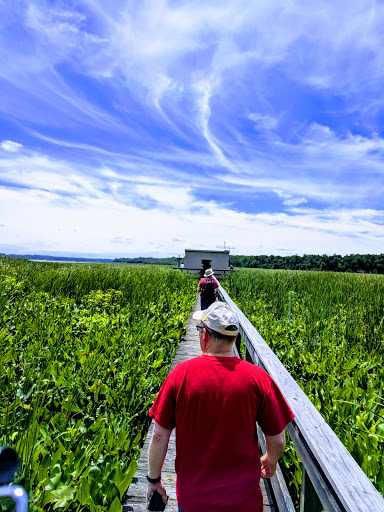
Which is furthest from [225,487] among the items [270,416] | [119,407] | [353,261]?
[353,261]

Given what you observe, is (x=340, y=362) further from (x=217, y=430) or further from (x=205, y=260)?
(x=205, y=260)

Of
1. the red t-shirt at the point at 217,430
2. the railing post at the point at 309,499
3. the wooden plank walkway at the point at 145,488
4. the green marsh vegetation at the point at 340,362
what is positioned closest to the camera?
the red t-shirt at the point at 217,430

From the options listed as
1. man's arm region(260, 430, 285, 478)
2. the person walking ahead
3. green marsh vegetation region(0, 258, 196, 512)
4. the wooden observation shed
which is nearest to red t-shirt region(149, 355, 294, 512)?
man's arm region(260, 430, 285, 478)

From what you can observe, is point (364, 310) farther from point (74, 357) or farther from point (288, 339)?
point (74, 357)

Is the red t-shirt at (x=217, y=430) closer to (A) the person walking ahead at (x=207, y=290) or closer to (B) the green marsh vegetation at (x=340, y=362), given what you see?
(B) the green marsh vegetation at (x=340, y=362)

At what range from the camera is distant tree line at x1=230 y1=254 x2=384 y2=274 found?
68.9 m

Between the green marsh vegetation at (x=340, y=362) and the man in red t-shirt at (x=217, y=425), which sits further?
the green marsh vegetation at (x=340, y=362)

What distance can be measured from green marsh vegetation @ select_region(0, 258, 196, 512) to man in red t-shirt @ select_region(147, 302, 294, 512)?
3.61 ft

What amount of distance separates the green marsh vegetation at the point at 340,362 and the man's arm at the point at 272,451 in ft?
3.83

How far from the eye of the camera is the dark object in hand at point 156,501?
1.63 meters

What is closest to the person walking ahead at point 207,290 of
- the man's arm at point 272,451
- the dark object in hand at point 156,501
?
the man's arm at point 272,451

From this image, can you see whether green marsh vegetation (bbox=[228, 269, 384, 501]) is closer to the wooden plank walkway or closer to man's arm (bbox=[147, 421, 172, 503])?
the wooden plank walkway

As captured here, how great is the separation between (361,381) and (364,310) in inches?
138

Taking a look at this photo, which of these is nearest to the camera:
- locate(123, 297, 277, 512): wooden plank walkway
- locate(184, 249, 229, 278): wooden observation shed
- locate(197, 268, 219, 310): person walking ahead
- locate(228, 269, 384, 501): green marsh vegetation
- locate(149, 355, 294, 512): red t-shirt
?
locate(149, 355, 294, 512): red t-shirt
